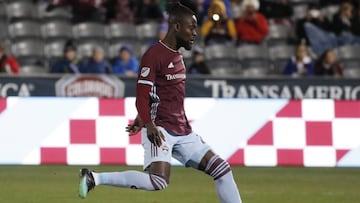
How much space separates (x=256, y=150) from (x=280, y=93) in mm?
3359

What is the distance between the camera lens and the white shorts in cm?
830

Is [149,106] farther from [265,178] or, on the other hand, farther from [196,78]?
[196,78]

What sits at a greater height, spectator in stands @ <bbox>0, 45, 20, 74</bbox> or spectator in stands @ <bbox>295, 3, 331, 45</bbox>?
spectator in stands @ <bbox>295, 3, 331, 45</bbox>

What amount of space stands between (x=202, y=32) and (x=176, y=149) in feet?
38.9

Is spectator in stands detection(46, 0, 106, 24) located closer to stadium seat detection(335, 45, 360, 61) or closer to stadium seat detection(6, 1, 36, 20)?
stadium seat detection(6, 1, 36, 20)

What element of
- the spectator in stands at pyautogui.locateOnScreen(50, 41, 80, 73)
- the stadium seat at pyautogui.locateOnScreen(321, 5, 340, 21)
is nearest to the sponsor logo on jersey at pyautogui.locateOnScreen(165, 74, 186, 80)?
the spectator in stands at pyautogui.locateOnScreen(50, 41, 80, 73)

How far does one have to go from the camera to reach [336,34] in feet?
68.5

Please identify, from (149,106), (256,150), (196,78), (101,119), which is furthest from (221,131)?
(149,106)

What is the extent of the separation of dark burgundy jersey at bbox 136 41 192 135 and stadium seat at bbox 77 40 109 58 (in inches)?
468

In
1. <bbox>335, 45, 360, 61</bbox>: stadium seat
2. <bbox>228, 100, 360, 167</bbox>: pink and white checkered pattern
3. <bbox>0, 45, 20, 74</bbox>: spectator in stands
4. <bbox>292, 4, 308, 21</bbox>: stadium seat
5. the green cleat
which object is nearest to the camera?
the green cleat

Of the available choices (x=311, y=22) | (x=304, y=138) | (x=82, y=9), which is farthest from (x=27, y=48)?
(x=304, y=138)

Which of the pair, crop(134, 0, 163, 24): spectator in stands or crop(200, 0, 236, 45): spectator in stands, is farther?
crop(134, 0, 163, 24): spectator in stands

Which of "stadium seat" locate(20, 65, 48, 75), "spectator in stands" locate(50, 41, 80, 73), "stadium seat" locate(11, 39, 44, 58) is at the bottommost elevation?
"stadium seat" locate(20, 65, 48, 75)

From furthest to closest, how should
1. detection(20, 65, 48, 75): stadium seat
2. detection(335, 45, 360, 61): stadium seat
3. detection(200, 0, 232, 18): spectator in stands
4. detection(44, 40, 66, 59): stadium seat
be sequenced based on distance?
1. detection(335, 45, 360, 61): stadium seat
2. detection(44, 40, 66, 59): stadium seat
3. detection(200, 0, 232, 18): spectator in stands
4. detection(20, 65, 48, 75): stadium seat
